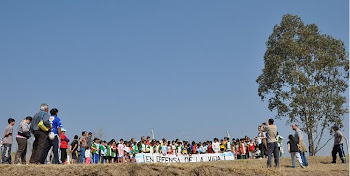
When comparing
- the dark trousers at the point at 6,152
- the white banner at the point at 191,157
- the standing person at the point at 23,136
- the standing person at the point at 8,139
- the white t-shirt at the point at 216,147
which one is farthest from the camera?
the white t-shirt at the point at 216,147

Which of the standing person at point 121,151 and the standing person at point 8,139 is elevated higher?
the standing person at point 8,139

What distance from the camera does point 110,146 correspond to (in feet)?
77.2

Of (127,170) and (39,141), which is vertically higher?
(39,141)

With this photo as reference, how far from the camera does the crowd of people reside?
14055 mm

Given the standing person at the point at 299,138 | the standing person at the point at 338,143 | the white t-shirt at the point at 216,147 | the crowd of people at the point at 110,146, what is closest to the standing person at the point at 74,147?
the crowd of people at the point at 110,146

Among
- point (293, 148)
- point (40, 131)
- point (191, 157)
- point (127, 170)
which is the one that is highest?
point (40, 131)

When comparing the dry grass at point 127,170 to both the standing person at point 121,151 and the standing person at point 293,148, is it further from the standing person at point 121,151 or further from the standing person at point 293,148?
the standing person at point 121,151

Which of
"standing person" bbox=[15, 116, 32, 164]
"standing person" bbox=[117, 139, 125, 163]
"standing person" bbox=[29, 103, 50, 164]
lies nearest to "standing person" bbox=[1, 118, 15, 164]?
"standing person" bbox=[15, 116, 32, 164]

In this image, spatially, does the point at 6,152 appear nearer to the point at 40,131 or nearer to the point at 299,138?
the point at 40,131

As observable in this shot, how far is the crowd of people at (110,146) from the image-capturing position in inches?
553

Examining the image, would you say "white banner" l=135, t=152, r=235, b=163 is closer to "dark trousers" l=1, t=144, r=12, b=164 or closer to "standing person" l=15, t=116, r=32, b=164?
"dark trousers" l=1, t=144, r=12, b=164

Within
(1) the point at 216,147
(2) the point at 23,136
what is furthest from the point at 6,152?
(1) the point at 216,147

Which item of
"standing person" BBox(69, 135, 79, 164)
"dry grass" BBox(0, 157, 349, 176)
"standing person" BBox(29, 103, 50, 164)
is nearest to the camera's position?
"dry grass" BBox(0, 157, 349, 176)

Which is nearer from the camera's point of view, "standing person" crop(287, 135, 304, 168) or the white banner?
"standing person" crop(287, 135, 304, 168)
